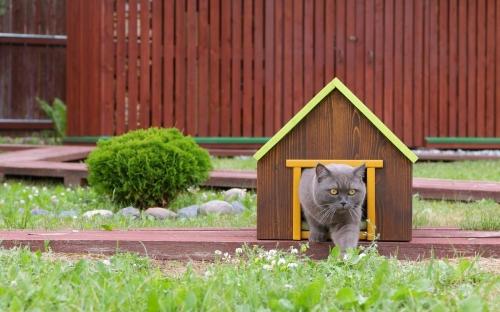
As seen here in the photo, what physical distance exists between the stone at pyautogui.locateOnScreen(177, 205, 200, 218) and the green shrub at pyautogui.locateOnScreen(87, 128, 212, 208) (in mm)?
312

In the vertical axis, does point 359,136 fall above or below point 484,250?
above

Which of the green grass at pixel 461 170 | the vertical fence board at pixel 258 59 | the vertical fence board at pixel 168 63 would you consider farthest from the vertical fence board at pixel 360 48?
the vertical fence board at pixel 168 63

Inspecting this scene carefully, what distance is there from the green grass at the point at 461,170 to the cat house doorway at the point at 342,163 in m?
4.12

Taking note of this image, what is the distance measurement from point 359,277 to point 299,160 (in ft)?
4.04

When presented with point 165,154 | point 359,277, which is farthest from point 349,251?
point 165,154

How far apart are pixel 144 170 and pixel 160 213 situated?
1.75 feet

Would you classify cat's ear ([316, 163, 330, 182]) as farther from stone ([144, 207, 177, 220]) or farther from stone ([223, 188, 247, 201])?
stone ([223, 188, 247, 201])

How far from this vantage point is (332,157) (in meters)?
4.85

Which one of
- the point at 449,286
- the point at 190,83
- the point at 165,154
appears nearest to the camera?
the point at 449,286

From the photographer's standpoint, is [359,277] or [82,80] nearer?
[359,277]

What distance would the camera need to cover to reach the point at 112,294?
3.26 meters

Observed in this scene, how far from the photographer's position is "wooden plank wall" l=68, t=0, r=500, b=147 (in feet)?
37.7

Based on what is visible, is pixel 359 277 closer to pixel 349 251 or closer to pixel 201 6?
pixel 349 251

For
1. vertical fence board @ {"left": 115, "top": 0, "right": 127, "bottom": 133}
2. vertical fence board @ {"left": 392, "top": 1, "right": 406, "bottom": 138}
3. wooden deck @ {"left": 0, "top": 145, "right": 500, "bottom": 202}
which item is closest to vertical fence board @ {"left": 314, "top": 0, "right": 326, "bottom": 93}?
vertical fence board @ {"left": 392, "top": 1, "right": 406, "bottom": 138}
